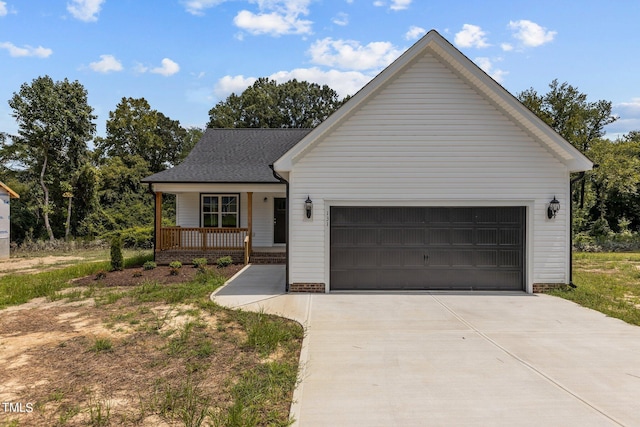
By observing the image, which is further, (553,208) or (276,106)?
(276,106)

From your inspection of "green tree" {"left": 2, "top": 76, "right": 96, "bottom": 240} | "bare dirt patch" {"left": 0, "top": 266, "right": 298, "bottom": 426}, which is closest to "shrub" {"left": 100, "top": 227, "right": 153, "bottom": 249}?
"green tree" {"left": 2, "top": 76, "right": 96, "bottom": 240}

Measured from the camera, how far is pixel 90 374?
4.32 metres

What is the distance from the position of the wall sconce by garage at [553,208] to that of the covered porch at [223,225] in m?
8.42

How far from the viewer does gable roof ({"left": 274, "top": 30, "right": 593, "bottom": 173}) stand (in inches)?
318

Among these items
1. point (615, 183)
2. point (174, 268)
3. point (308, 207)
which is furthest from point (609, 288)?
point (615, 183)

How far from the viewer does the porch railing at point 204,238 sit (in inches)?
529

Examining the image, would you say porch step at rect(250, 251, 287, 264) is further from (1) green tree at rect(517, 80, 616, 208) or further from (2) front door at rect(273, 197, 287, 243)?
(1) green tree at rect(517, 80, 616, 208)

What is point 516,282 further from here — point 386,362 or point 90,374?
point 90,374

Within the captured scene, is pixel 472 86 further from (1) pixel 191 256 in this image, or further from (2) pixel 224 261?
(1) pixel 191 256

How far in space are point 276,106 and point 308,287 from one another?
3550cm

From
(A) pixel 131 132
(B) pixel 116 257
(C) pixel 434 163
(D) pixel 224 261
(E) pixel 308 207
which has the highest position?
(A) pixel 131 132

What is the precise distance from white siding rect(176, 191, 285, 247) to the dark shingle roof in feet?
3.70

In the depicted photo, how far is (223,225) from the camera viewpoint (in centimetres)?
1491

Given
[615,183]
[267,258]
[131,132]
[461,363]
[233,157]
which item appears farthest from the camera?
[131,132]
